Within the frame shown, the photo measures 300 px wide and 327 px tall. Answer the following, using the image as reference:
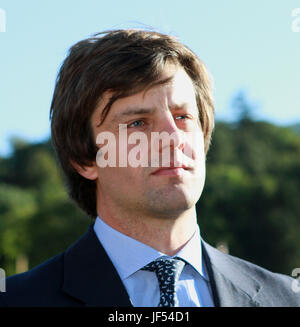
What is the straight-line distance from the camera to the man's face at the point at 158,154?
11.1 feet

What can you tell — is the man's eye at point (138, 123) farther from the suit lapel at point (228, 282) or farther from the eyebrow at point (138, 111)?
the suit lapel at point (228, 282)

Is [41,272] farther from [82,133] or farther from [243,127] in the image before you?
[243,127]

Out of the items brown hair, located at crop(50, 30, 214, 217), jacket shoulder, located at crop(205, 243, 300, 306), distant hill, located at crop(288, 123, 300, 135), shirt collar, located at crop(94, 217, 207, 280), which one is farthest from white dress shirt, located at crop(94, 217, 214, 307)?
distant hill, located at crop(288, 123, 300, 135)

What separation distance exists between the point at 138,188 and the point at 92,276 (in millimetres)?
601

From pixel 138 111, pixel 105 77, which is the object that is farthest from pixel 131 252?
pixel 105 77

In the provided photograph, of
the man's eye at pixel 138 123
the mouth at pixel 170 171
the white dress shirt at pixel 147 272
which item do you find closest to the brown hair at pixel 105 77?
the man's eye at pixel 138 123

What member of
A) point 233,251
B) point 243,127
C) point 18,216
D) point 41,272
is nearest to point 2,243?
point 18,216

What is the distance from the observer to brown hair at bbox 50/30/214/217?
11.7ft

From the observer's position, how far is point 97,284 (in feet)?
11.4

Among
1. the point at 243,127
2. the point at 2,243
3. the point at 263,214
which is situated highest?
the point at 243,127

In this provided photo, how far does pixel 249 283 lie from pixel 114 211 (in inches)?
38.5

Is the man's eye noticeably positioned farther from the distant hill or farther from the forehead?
the distant hill
